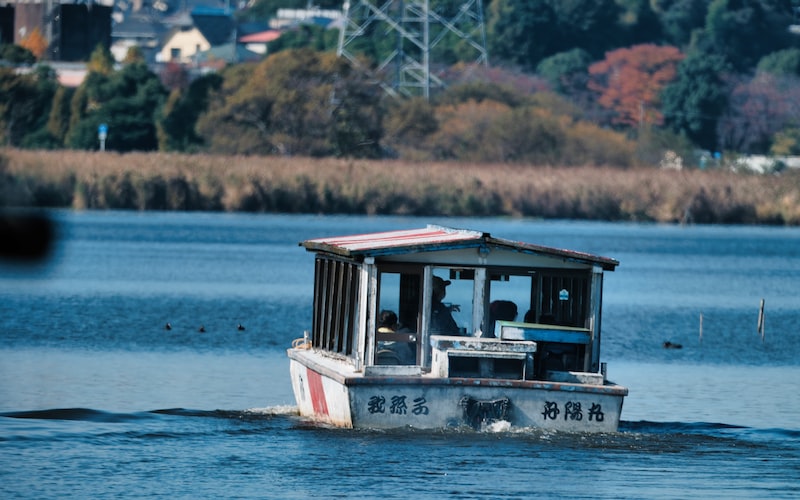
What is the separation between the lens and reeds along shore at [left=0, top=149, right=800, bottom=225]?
72062mm

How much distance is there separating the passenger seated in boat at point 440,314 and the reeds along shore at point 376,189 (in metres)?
49.8

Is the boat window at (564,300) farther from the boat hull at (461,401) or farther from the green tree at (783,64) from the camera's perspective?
the green tree at (783,64)

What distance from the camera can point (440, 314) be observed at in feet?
75.2

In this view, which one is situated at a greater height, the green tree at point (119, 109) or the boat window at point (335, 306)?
the green tree at point (119, 109)

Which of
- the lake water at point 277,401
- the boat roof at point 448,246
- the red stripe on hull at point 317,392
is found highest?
the boat roof at point 448,246

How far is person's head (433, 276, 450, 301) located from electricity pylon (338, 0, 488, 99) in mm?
83454

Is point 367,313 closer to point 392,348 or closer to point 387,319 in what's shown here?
point 387,319

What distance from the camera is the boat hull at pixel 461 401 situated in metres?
22.0

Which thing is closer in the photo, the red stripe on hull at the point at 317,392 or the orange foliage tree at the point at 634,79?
the red stripe on hull at the point at 317,392

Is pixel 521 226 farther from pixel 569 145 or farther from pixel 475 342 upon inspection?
pixel 475 342

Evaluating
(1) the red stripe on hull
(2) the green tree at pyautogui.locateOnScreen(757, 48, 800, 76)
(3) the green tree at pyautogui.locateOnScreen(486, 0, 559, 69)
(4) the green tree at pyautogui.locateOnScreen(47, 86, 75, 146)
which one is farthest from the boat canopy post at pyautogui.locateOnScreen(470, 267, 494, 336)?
(2) the green tree at pyautogui.locateOnScreen(757, 48, 800, 76)

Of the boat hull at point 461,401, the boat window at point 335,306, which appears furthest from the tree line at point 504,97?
the boat hull at point 461,401

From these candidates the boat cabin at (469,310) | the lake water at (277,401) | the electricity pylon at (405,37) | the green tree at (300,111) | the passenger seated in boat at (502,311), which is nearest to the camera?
the lake water at (277,401)

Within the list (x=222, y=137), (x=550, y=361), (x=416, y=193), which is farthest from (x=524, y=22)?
(x=550, y=361)
